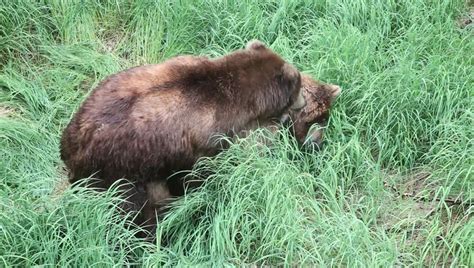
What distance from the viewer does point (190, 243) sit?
4531mm

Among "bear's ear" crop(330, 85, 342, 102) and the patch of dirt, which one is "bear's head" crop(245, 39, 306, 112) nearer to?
"bear's ear" crop(330, 85, 342, 102)

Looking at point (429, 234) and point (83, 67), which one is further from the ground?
point (83, 67)

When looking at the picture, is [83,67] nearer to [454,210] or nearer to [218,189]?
[218,189]

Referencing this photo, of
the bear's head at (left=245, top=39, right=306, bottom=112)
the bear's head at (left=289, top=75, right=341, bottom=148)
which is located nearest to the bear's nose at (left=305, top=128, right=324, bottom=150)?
the bear's head at (left=289, top=75, right=341, bottom=148)

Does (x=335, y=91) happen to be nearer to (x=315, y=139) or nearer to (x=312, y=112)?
(x=312, y=112)

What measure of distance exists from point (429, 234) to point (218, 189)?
1390 millimetres

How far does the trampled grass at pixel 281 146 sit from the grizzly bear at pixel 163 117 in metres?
0.16

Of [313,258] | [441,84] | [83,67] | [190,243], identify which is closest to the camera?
[313,258]

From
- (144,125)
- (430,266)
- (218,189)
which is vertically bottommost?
(430,266)

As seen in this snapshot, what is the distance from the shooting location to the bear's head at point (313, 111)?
530 cm

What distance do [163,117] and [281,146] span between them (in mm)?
940

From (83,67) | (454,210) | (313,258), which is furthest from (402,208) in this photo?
(83,67)

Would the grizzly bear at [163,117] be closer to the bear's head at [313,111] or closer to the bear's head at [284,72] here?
the bear's head at [284,72]

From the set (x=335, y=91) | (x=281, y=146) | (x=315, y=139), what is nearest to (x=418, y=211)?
(x=315, y=139)
